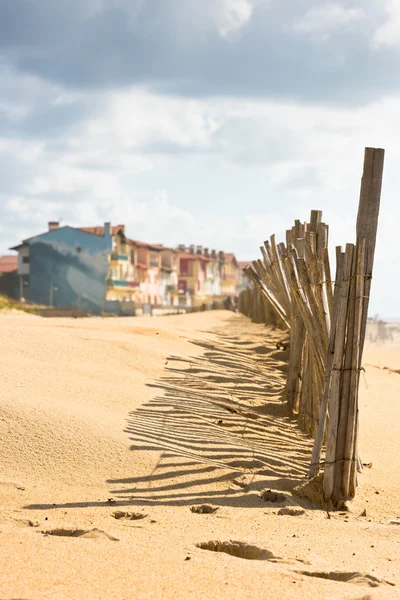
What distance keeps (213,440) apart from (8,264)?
52.0 meters

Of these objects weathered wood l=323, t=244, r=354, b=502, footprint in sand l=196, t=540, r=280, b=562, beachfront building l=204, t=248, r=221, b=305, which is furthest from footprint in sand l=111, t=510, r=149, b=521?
beachfront building l=204, t=248, r=221, b=305

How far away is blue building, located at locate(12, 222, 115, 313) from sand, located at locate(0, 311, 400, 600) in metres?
42.0

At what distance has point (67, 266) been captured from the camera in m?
50.0

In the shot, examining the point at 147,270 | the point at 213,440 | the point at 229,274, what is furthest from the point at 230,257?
the point at 213,440

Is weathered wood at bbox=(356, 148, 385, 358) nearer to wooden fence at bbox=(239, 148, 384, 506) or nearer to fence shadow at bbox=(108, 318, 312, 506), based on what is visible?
wooden fence at bbox=(239, 148, 384, 506)

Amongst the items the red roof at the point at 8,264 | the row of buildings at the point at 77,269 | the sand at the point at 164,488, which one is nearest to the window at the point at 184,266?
the red roof at the point at 8,264

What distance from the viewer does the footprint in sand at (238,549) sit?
3.22 metres

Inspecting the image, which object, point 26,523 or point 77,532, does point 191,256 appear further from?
point 77,532

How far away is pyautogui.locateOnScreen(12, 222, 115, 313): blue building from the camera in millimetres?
49750

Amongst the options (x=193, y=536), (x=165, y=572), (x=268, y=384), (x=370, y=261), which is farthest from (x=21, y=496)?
(x=268, y=384)

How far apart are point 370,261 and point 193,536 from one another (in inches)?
79.4

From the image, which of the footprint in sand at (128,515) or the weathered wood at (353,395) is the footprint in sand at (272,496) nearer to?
the weathered wood at (353,395)

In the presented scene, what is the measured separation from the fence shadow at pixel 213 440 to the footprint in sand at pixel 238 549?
809 millimetres

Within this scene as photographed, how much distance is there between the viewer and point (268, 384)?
28.1 ft
